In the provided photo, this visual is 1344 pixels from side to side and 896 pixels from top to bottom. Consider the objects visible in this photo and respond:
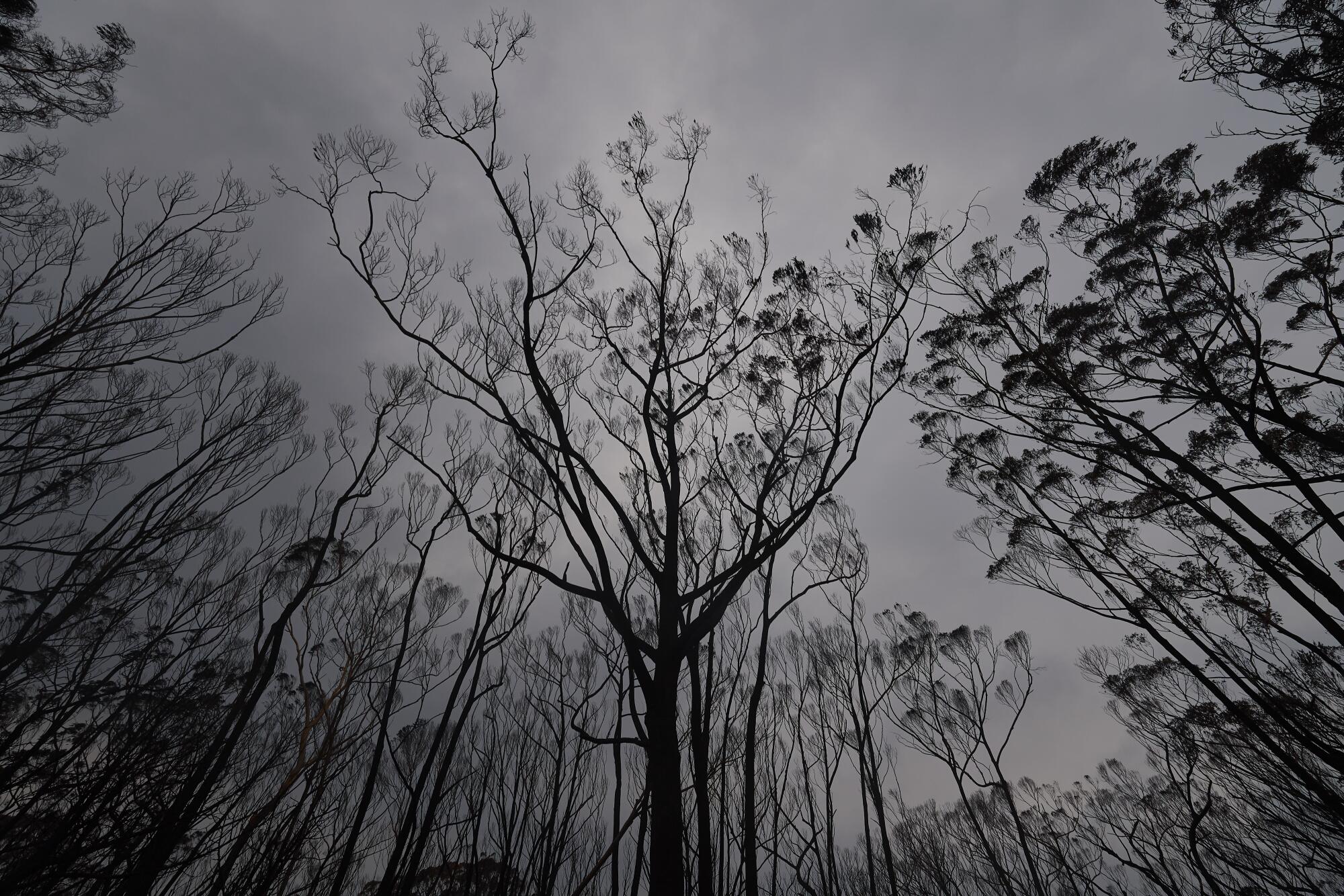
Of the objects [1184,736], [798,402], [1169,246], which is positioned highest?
[1169,246]

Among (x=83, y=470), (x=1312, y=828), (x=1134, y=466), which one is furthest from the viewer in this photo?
(x=1312, y=828)

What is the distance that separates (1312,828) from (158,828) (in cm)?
1568

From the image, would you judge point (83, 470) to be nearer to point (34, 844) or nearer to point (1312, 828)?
point (34, 844)

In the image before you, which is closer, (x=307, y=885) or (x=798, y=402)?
(x=798, y=402)

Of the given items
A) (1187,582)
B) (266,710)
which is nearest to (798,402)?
(1187,582)

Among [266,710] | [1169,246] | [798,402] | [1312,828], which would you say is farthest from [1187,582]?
[266,710]

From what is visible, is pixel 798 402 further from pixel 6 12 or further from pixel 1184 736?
pixel 1184 736

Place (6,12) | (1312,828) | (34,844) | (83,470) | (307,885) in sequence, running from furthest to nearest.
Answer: (1312,828)
(83,470)
(307,885)
(34,844)
(6,12)

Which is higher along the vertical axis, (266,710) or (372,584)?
(372,584)

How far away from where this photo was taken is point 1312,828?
28.8 feet

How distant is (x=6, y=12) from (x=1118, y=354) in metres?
11.9

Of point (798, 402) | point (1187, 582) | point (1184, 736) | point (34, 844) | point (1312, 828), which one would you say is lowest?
point (34, 844)

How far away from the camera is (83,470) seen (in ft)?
25.9

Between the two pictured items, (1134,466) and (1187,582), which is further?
(1187,582)
